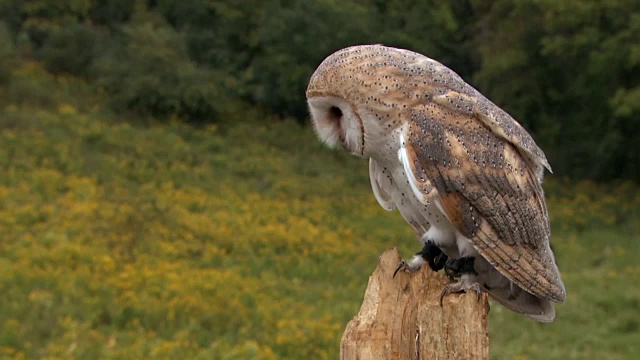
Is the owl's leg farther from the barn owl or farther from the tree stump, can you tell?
the tree stump

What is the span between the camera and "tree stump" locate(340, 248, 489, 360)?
2.26m

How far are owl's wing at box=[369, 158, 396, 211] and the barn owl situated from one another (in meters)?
0.02

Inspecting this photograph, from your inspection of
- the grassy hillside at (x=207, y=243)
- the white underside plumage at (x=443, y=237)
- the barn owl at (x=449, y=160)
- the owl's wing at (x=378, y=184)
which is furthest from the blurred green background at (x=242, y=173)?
the barn owl at (x=449, y=160)

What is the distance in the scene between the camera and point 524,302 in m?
2.80

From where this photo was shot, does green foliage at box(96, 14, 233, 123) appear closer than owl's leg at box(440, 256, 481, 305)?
No

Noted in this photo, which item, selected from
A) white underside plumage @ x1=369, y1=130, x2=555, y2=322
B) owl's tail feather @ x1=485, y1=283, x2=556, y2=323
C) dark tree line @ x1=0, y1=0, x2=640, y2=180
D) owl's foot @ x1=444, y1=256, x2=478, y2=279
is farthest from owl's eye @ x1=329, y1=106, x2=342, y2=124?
dark tree line @ x1=0, y1=0, x2=640, y2=180

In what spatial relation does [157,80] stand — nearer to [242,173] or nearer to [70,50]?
[70,50]

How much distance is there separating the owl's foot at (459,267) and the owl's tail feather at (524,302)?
170mm

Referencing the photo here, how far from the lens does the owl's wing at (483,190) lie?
8.48 feet

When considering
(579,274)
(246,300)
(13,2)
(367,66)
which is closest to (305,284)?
(246,300)

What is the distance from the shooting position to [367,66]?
250 cm

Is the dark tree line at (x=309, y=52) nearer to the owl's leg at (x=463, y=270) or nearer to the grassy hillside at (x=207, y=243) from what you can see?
the grassy hillside at (x=207, y=243)

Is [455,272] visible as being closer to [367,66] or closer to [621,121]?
[367,66]

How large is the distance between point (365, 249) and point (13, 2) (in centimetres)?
1136
